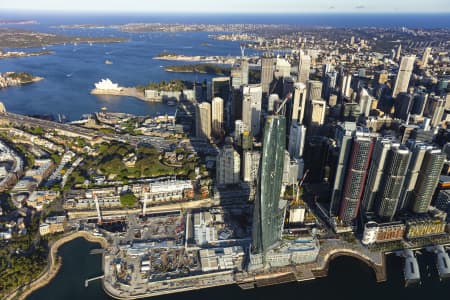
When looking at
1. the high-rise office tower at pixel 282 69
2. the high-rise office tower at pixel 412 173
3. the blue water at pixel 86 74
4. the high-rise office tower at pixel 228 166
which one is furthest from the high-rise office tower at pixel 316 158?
the blue water at pixel 86 74

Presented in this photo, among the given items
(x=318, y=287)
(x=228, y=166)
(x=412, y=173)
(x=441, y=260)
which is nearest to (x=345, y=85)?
(x=412, y=173)

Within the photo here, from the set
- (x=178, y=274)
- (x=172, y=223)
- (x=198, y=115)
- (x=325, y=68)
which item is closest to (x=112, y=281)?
(x=178, y=274)

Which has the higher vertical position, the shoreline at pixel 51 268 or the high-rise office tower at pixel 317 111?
the high-rise office tower at pixel 317 111

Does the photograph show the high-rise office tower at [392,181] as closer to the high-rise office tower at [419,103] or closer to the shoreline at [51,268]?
the shoreline at [51,268]

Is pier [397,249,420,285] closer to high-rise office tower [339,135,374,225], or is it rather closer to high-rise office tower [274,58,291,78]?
high-rise office tower [339,135,374,225]

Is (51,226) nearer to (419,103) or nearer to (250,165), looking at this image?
(250,165)

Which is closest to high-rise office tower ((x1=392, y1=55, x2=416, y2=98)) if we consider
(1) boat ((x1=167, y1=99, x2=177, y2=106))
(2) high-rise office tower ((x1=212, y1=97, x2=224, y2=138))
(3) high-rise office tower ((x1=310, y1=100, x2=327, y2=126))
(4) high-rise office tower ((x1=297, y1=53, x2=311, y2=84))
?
(4) high-rise office tower ((x1=297, y1=53, x2=311, y2=84))
